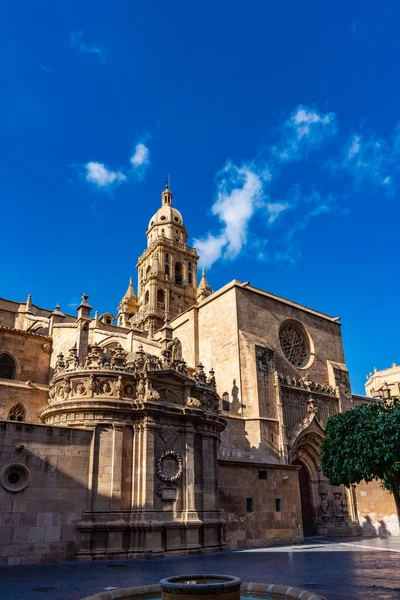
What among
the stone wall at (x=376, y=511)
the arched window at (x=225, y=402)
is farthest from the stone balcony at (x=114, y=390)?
the stone wall at (x=376, y=511)

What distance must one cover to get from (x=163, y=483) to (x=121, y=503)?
1.48 meters

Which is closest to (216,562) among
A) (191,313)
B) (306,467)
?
(306,467)

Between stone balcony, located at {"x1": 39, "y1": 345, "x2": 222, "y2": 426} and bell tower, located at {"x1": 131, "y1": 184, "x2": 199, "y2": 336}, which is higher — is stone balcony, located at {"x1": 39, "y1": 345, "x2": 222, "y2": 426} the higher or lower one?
the lower one

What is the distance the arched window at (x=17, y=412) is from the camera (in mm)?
21797

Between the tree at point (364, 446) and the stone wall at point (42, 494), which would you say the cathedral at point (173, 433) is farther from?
the tree at point (364, 446)

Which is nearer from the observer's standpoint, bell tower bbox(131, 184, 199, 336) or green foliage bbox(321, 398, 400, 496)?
green foliage bbox(321, 398, 400, 496)

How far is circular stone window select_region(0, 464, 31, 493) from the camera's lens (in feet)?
42.8

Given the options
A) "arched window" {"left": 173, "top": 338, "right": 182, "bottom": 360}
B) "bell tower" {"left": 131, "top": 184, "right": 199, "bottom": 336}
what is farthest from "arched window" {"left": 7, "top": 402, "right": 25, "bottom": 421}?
"bell tower" {"left": 131, "top": 184, "right": 199, "bottom": 336}

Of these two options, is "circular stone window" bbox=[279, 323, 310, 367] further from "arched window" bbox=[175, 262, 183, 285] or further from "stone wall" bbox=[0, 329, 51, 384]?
"arched window" bbox=[175, 262, 183, 285]

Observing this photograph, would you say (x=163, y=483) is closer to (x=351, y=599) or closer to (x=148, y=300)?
(x=351, y=599)

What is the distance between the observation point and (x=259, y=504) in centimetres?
1956

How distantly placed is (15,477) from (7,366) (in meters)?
12.9

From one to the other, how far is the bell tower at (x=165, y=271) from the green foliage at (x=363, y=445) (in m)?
31.0

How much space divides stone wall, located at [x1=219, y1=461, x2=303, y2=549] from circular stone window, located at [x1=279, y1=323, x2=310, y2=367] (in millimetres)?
11528
